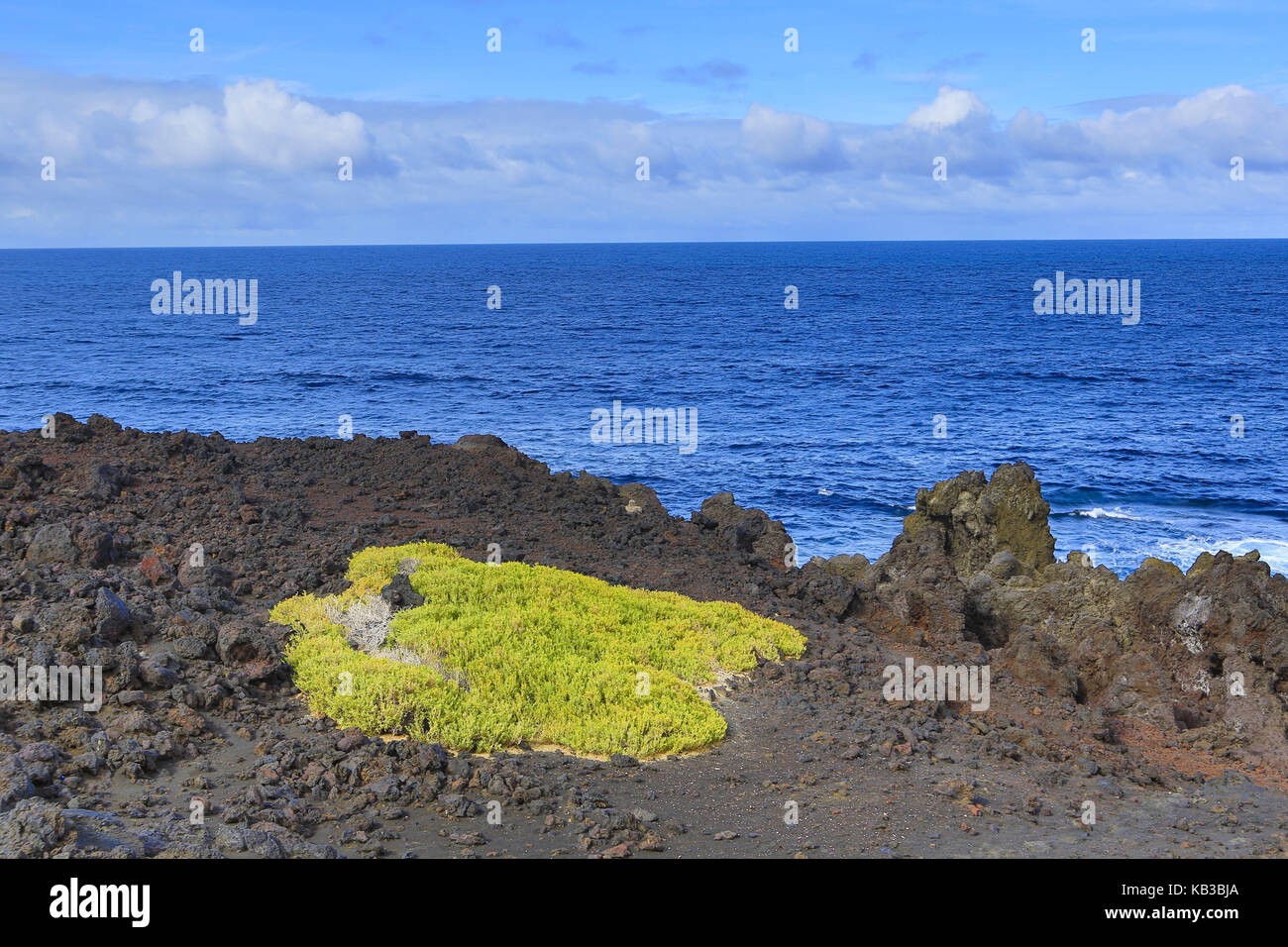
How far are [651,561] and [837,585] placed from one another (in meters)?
3.71

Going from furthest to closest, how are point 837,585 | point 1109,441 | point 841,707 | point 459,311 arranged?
point 459,311
point 1109,441
point 837,585
point 841,707

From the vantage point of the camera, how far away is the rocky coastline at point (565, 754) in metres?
10.2

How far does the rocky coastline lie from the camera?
10.2 metres

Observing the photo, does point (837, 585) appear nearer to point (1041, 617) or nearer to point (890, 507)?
point (1041, 617)

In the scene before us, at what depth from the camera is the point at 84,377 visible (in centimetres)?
7269

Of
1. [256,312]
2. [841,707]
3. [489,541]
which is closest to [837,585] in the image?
[841,707]

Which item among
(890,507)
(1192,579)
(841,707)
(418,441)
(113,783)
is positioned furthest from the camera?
(890,507)

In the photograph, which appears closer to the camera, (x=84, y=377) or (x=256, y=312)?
(x=84, y=377)
